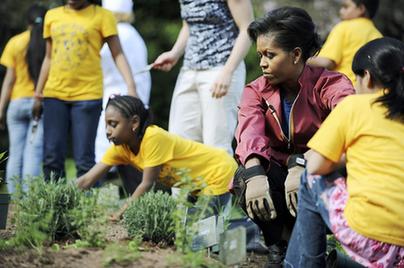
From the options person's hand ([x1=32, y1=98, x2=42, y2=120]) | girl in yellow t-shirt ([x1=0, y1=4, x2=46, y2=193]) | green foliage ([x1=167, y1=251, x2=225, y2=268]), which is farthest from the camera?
girl in yellow t-shirt ([x1=0, y1=4, x2=46, y2=193])

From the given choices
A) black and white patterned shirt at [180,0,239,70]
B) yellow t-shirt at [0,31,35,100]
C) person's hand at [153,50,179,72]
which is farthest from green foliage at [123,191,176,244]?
yellow t-shirt at [0,31,35,100]

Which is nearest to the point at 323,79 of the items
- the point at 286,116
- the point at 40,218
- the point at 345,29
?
the point at 286,116

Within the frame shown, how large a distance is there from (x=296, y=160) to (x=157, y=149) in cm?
190

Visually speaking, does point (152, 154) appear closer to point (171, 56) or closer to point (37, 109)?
point (171, 56)

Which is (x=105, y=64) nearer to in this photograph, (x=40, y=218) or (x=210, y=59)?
(x=210, y=59)

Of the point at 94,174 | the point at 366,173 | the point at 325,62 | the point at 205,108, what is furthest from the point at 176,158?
the point at 366,173

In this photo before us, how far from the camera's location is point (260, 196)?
471cm

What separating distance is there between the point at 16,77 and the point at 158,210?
4.08 m

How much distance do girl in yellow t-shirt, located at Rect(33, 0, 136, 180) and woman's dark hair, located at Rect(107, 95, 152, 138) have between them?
542 mm

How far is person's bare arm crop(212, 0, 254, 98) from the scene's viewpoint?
6.46 m

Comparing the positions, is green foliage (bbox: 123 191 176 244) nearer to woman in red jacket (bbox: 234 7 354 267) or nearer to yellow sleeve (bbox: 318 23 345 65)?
woman in red jacket (bbox: 234 7 354 267)

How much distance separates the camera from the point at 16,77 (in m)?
8.73

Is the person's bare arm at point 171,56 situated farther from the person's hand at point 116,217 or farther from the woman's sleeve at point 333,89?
the woman's sleeve at point 333,89

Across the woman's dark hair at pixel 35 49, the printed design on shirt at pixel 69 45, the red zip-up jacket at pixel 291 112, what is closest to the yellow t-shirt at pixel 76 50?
the printed design on shirt at pixel 69 45
